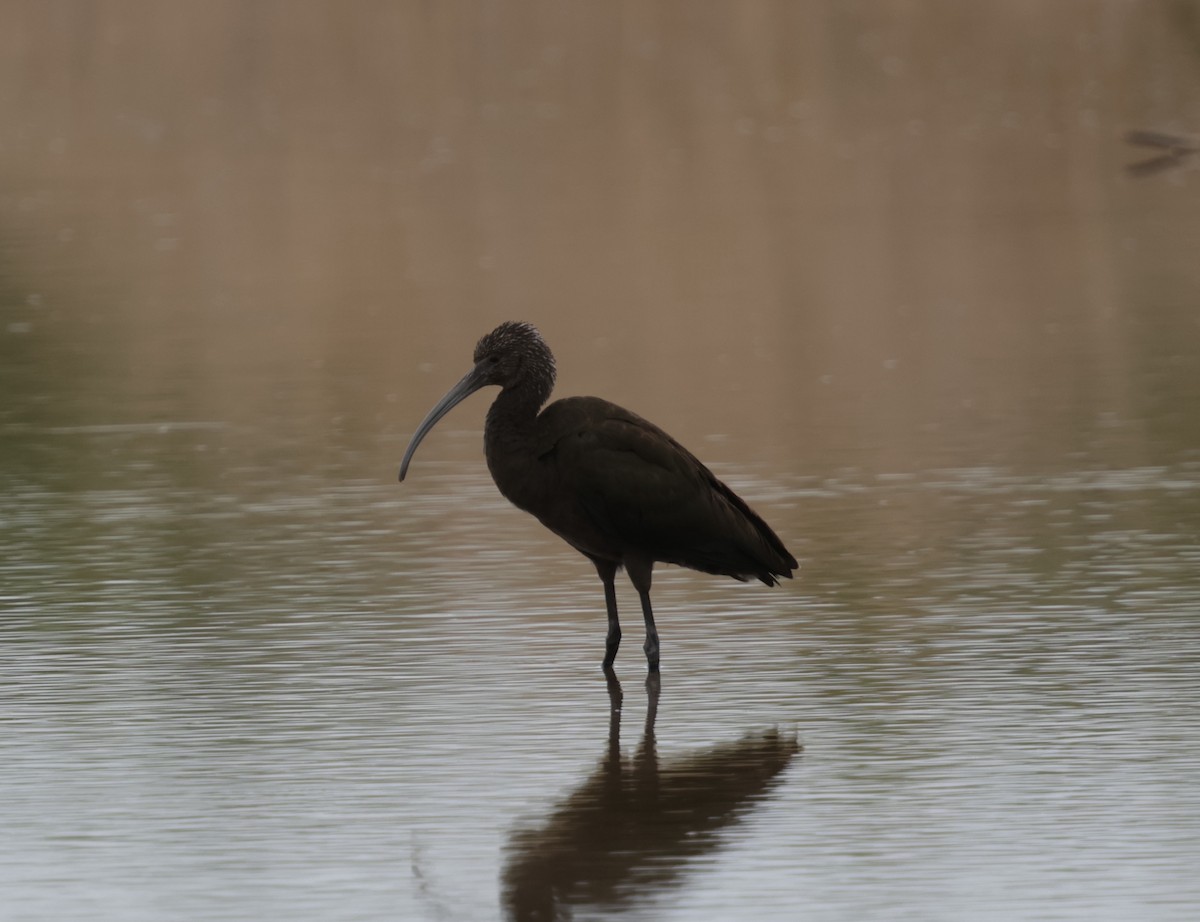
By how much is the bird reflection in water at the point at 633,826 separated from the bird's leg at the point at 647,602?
0.73 meters

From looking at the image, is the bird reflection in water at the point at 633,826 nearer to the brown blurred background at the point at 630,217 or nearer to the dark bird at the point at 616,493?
the dark bird at the point at 616,493

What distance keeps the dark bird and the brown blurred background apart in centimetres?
456

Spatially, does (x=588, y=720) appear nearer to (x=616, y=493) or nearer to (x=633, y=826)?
(x=616, y=493)

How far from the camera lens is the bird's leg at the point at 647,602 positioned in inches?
368

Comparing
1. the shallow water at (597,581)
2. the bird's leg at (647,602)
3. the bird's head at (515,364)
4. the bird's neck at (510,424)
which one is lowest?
the shallow water at (597,581)

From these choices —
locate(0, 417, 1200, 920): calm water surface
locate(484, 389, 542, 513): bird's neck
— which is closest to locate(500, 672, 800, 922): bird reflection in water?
locate(0, 417, 1200, 920): calm water surface

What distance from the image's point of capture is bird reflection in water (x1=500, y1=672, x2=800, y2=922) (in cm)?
671

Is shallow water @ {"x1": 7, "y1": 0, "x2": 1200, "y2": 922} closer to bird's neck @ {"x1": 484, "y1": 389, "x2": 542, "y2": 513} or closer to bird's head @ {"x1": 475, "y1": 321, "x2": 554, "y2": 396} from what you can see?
bird's neck @ {"x1": 484, "y1": 389, "x2": 542, "y2": 513}

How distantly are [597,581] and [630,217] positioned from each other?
21.1 metres

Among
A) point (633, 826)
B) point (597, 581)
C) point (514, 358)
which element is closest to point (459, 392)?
point (514, 358)

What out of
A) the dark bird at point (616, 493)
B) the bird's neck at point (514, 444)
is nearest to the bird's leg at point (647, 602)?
the dark bird at point (616, 493)

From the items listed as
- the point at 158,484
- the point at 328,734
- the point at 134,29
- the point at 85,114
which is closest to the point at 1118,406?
the point at 158,484

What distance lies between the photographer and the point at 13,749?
330 inches

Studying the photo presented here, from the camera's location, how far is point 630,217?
32.0m
